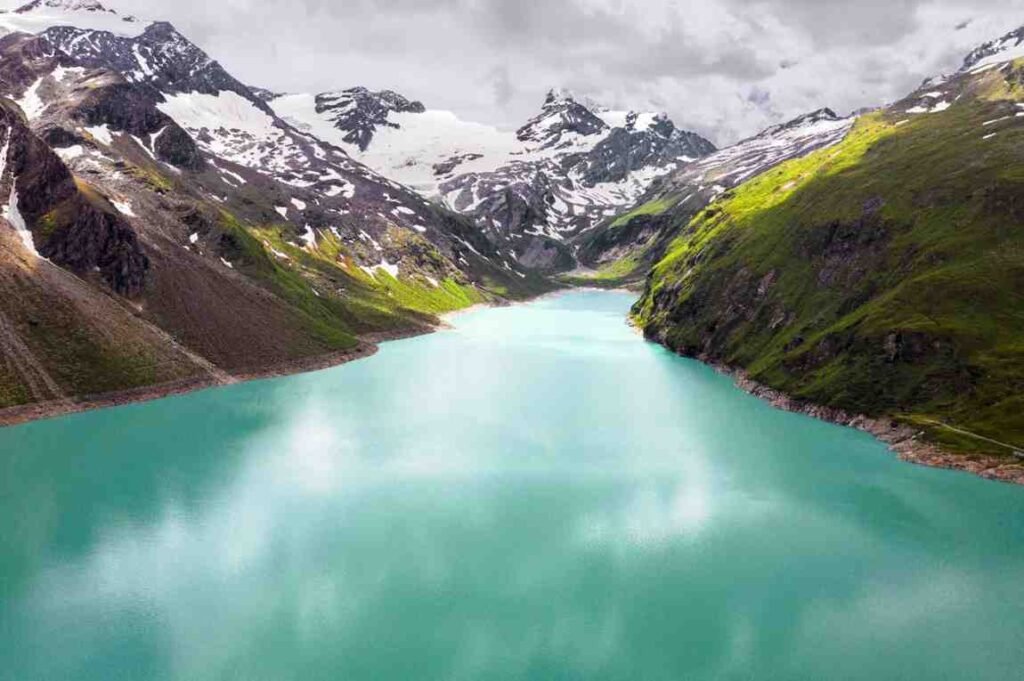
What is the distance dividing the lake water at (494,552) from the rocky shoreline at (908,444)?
1721mm

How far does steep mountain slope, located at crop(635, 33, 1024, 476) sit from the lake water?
27.0 ft

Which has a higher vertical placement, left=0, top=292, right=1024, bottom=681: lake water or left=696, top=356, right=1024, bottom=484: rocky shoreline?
left=696, top=356, right=1024, bottom=484: rocky shoreline

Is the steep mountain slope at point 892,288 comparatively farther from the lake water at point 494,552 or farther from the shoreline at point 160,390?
the shoreline at point 160,390

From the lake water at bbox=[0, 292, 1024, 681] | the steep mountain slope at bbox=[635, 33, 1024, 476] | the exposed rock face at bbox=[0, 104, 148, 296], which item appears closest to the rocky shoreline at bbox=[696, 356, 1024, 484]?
the steep mountain slope at bbox=[635, 33, 1024, 476]

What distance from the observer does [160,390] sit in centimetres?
A: 9244

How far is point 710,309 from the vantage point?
5212 inches

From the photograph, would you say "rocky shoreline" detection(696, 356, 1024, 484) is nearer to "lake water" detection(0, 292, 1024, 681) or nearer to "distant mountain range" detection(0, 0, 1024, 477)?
"distant mountain range" detection(0, 0, 1024, 477)

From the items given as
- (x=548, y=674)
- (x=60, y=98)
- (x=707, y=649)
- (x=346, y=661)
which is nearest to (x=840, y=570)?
(x=707, y=649)

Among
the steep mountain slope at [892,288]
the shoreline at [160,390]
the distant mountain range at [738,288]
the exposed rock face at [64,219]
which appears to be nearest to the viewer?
the steep mountain slope at [892,288]

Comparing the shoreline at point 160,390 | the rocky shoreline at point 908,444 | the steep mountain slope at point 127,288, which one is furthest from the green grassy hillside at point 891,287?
the steep mountain slope at point 127,288

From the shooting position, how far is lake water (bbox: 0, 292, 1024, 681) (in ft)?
116

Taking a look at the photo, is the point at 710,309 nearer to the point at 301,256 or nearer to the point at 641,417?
the point at 641,417

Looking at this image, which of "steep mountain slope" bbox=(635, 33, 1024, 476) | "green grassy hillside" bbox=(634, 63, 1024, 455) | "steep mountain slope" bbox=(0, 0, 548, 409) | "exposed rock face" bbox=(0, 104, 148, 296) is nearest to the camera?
"steep mountain slope" bbox=(635, 33, 1024, 476)

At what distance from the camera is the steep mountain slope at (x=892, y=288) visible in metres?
74.2
